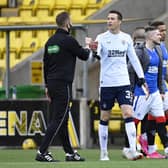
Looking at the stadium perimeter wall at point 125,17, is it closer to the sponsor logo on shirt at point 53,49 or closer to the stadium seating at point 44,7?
the stadium seating at point 44,7

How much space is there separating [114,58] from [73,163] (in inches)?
68.0

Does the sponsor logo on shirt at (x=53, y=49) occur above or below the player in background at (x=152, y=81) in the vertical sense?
above

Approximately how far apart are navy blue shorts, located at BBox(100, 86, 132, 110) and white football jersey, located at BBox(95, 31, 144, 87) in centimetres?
6

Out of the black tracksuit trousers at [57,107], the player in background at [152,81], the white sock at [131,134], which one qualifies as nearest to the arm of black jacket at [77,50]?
the black tracksuit trousers at [57,107]

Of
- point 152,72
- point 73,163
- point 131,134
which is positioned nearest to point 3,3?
point 152,72

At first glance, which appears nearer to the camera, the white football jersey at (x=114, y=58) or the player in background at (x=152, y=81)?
the white football jersey at (x=114, y=58)

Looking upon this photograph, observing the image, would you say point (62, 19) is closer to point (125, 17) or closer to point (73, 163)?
point (73, 163)

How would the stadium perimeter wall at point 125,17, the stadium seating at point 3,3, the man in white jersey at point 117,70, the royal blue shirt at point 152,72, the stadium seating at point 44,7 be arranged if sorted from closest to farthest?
the man in white jersey at point 117,70, the royal blue shirt at point 152,72, the stadium perimeter wall at point 125,17, the stadium seating at point 44,7, the stadium seating at point 3,3

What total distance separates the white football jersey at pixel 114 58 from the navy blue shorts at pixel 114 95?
62 mm

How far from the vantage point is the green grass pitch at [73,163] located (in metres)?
10.2

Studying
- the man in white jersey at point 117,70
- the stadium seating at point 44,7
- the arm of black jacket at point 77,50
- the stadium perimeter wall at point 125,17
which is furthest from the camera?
the stadium seating at point 44,7

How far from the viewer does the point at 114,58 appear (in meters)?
11.7

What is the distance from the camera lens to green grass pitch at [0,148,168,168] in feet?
33.6

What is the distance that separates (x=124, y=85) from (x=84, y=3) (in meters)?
11.6
